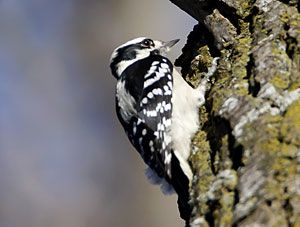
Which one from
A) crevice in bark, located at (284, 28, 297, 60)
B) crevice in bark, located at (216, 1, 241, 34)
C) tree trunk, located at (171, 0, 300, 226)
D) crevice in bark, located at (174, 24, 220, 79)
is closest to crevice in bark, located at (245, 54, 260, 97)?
tree trunk, located at (171, 0, 300, 226)

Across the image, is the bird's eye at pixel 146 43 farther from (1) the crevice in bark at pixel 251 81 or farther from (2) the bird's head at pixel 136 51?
(1) the crevice in bark at pixel 251 81

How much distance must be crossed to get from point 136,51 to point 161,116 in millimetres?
858

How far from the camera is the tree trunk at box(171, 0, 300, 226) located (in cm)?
293

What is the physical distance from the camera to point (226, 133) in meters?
3.39

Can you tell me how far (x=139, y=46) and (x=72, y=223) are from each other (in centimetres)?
345

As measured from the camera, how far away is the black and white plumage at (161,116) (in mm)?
4012

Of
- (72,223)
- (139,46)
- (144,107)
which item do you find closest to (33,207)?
(72,223)

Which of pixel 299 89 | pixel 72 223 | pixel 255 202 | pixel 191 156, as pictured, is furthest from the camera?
pixel 72 223

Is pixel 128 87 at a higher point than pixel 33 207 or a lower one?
higher

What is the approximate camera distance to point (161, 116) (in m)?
4.26

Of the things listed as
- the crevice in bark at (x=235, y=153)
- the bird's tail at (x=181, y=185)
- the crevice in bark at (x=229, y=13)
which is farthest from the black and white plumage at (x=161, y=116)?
the crevice in bark at (x=235, y=153)

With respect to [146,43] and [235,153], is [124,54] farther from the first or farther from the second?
[235,153]

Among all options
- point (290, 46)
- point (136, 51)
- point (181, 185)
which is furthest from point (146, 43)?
point (290, 46)

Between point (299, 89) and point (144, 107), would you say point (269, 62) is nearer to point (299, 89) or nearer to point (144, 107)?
point (299, 89)
